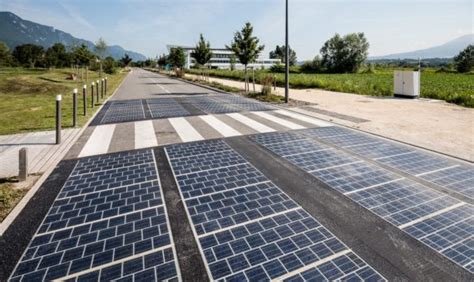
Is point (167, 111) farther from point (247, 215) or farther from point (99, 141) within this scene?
point (247, 215)

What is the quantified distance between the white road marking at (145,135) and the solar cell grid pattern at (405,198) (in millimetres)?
3652

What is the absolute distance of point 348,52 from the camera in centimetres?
7738

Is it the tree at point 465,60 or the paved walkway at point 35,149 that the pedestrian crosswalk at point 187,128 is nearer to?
the paved walkway at point 35,149

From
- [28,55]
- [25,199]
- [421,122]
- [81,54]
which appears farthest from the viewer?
[28,55]

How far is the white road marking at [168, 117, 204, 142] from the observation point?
28.2 feet

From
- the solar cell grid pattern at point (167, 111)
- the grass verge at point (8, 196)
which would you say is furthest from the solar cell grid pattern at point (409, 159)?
the grass verge at point (8, 196)

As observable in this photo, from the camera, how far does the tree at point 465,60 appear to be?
236 feet

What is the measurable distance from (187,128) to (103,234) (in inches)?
251

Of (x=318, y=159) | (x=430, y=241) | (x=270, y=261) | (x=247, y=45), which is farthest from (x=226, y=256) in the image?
(x=247, y=45)

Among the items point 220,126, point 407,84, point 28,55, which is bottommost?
point 220,126

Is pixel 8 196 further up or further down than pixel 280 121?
further down

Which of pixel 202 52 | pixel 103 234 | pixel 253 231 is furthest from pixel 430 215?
pixel 202 52

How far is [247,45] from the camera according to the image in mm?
21719

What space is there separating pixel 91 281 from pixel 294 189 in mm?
3474
